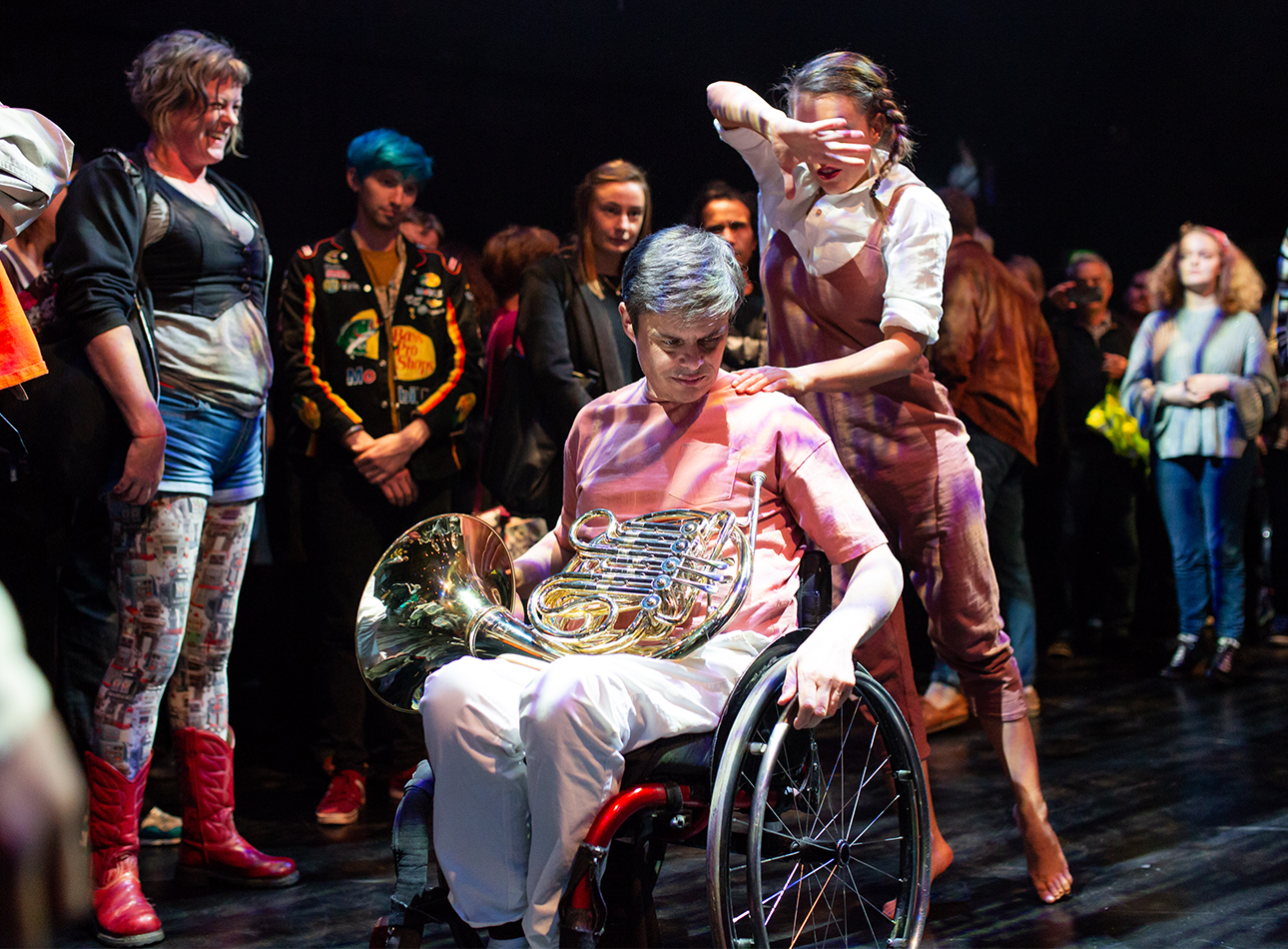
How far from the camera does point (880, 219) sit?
2348 millimetres

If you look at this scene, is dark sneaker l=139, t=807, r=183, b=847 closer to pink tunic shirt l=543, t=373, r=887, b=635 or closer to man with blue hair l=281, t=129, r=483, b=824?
man with blue hair l=281, t=129, r=483, b=824

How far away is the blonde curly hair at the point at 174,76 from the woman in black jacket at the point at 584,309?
101 cm

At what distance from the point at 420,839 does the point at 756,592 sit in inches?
24.3

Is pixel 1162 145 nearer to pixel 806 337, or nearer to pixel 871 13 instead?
pixel 871 13

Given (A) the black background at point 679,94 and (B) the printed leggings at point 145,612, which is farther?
(A) the black background at point 679,94

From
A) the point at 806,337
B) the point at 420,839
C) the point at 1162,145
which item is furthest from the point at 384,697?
the point at 1162,145

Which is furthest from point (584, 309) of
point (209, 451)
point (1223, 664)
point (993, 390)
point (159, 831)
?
point (1223, 664)

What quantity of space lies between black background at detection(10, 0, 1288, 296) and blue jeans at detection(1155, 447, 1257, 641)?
1.60 m

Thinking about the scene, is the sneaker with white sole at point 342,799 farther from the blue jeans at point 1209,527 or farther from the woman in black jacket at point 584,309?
the blue jeans at point 1209,527

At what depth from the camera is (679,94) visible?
5070 mm

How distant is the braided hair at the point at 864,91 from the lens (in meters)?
2.28

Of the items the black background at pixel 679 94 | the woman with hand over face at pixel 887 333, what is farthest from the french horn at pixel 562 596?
the black background at pixel 679 94

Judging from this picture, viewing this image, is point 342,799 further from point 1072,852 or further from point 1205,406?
point 1205,406

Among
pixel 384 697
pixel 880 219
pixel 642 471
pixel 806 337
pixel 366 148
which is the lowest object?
pixel 384 697
